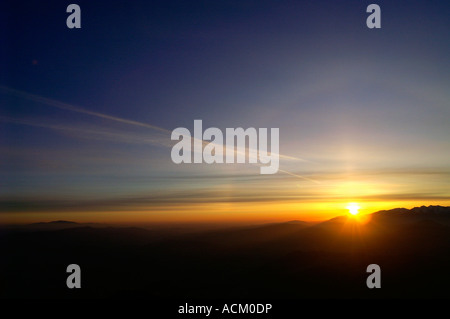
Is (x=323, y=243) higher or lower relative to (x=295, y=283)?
higher

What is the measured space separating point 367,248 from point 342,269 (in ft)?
9.90

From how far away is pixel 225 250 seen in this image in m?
32.1

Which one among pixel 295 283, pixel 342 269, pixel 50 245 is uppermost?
pixel 50 245
